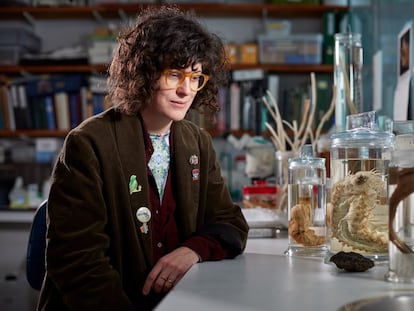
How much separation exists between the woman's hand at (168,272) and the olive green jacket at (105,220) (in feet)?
0.23

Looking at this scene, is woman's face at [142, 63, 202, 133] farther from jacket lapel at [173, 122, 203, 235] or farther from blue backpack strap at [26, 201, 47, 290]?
blue backpack strap at [26, 201, 47, 290]

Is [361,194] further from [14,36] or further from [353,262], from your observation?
[14,36]

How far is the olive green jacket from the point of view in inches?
48.6

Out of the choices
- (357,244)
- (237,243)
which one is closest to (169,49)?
(237,243)

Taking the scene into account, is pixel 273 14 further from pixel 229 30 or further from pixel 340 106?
pixel 340 106

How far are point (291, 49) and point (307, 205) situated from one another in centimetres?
259

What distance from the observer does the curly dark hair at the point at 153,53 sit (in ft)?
4.48

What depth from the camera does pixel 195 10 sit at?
3910 mm

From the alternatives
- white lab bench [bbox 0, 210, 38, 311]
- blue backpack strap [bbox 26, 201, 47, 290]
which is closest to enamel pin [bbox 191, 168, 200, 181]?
blue backpack strap [bbox 26, 201, 47, 290]

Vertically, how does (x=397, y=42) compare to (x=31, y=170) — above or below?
above

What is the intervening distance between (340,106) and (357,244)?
780 millimetres

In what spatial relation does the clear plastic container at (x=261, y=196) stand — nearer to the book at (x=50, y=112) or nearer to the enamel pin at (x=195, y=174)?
the enamel pin at (x=195, y=174)

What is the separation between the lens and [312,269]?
106 centimetres

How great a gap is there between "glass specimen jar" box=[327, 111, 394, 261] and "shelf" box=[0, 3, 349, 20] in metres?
2.71
